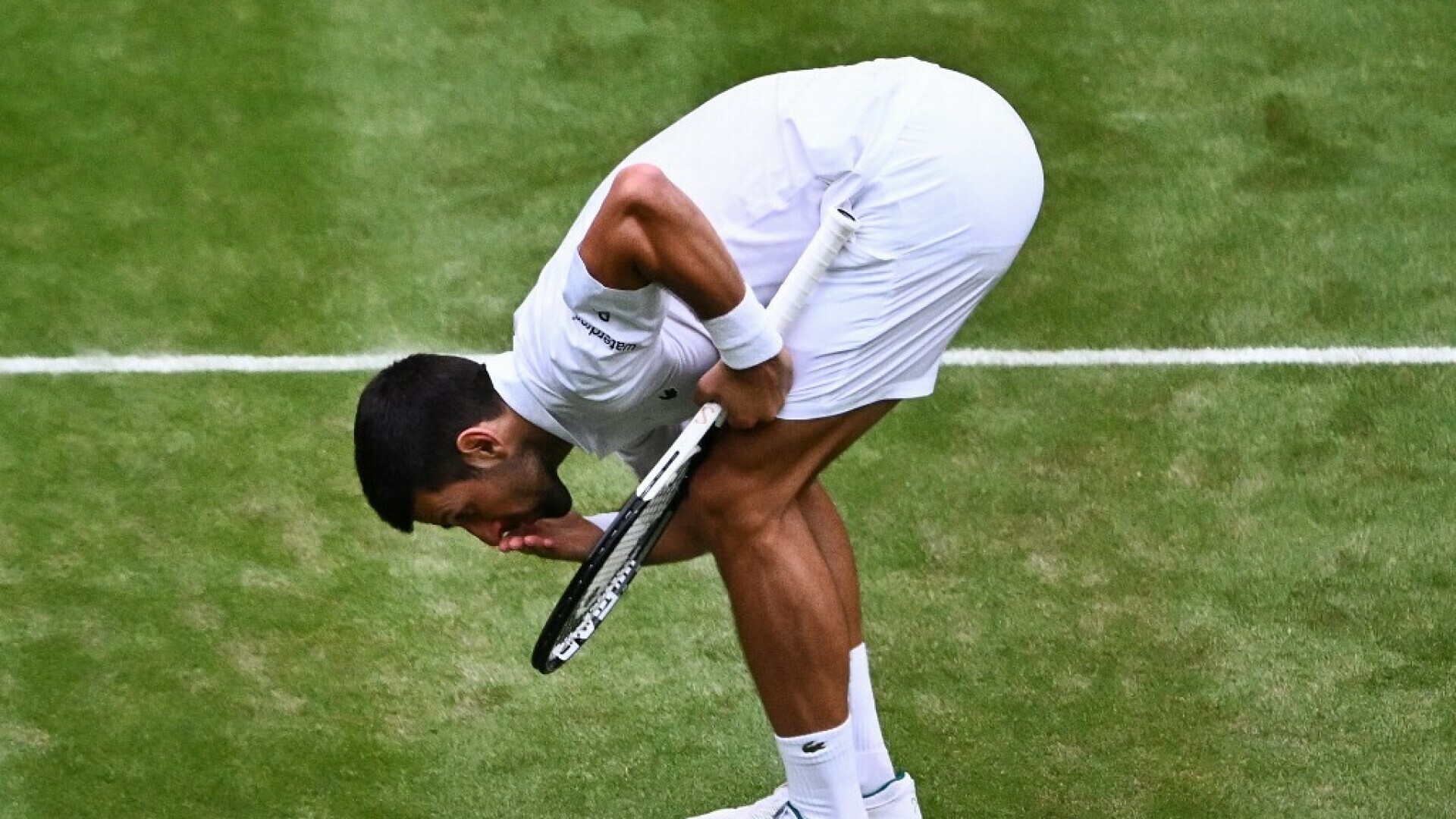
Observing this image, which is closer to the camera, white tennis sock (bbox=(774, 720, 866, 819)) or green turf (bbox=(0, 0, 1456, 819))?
white tennis sock (bbox=(774, 720, 866, 819))

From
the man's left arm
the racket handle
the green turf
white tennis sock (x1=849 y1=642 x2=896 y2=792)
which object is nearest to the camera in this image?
the man's left arm

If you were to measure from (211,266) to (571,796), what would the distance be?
3.57 metres

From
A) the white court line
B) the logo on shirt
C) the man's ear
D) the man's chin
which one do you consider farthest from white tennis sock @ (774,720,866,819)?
the white court line

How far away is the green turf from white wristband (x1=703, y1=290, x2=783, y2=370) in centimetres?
177

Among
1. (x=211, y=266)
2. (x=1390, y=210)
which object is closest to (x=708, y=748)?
(x=211, y=266)

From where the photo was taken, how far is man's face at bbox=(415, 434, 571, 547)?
4.65 metres

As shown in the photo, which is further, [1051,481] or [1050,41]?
[1050,41]

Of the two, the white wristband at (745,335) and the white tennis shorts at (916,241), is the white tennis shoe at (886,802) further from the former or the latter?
the white wristband at (745,335)

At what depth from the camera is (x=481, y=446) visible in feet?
15.1

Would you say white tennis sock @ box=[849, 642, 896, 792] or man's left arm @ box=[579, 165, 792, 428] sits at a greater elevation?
man's left arm @ box=[579, 165, 792, 428]

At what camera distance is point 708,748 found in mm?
5668

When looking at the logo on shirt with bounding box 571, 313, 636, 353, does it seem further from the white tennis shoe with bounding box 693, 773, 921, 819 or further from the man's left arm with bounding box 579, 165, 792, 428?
the white tennis shoe with bounding box 693, 773, 921, 819

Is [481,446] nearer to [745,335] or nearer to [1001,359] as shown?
[745,335]

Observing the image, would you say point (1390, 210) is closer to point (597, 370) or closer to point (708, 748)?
point (708, 748)
